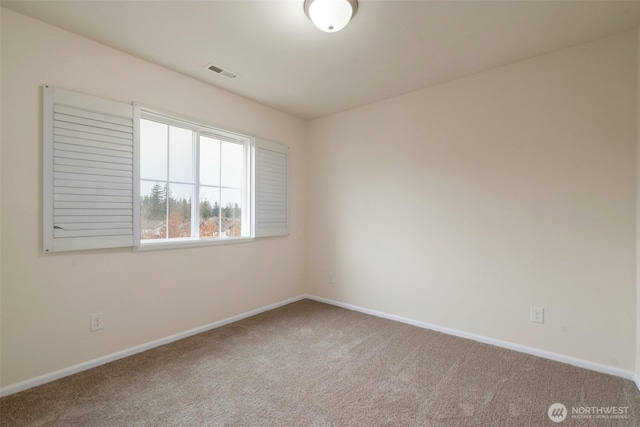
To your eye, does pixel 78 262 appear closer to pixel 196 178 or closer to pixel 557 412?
pixel 196 178

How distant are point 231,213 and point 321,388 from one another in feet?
6.82

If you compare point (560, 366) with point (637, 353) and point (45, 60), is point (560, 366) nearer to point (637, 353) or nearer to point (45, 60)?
point (637, 353)

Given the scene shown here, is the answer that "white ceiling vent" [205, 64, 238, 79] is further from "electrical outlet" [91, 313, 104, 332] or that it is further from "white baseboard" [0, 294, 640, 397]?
"white baseboard" [0, 294, 640, 397]

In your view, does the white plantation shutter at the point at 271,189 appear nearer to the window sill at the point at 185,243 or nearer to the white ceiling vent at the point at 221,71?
the window sill at the point at 185,243

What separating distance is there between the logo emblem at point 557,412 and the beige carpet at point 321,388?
0.02m

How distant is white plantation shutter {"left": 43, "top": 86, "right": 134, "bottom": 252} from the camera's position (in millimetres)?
2043

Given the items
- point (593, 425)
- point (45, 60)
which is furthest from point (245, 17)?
point (593, 425)

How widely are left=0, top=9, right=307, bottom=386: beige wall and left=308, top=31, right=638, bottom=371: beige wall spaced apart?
5.62ft

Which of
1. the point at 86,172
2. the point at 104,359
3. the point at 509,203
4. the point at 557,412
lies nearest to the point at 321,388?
the point at 557,412

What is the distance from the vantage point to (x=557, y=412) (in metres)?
1.75

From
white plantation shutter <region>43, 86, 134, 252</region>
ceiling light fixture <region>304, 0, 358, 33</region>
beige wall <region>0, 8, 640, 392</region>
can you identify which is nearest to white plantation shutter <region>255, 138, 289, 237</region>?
beige wall <region>0, 8, 640, 392</region>

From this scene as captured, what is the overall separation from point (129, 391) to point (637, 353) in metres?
3.48

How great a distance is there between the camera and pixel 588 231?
2264mm

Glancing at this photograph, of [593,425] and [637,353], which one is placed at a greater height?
[637,353]
